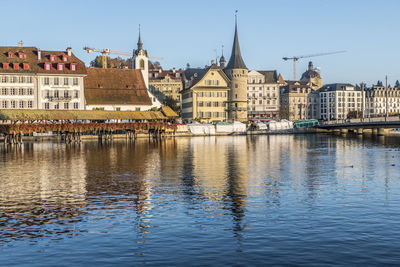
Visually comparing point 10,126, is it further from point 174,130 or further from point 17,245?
point 17,245

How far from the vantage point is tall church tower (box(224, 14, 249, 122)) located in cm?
15475

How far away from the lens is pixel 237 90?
156 meters

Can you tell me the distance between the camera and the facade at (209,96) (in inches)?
6009

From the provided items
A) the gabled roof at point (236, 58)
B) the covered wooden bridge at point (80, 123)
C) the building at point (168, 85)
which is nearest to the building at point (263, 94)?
the building at point (168, 85)

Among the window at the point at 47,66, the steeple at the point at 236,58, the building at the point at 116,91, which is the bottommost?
the building at the point at 116,91

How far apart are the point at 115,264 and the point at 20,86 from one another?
97176mm

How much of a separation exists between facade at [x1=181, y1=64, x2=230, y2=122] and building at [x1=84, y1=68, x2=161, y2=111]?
3163 cm

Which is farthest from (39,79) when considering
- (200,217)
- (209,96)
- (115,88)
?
(200,217)

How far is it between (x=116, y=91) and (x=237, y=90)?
161 ft

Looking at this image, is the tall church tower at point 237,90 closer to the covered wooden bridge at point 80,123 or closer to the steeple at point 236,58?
the steeple at point 236,58

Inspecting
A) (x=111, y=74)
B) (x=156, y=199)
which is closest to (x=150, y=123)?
(x=111, y=74)

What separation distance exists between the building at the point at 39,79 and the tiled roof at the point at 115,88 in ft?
12.6

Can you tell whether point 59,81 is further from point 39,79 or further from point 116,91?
point 116,91

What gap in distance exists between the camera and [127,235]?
73.0 feet
